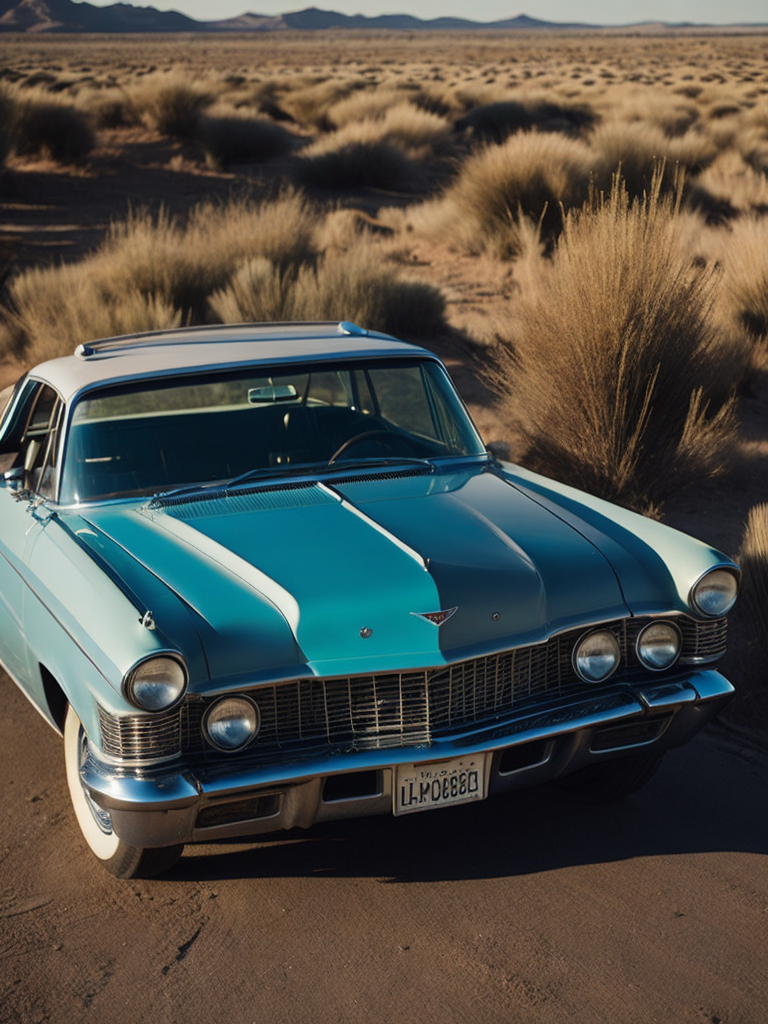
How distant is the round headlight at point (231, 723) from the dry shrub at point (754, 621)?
267cm

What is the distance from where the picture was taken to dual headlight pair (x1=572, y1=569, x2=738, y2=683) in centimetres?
367

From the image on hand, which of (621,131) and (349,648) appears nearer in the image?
(349,648)

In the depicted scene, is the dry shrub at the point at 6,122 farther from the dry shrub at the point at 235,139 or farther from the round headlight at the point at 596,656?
the round headlight at the point at 596,656

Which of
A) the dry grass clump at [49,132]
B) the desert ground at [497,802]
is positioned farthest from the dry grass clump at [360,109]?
the desert ground at [497,802]

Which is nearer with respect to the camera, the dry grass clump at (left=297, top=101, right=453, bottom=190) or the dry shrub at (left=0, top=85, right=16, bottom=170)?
the dry shrub at (left=0, top=85, right=16, bottom=170)

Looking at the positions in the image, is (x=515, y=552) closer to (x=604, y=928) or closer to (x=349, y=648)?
(x=349, y=648)

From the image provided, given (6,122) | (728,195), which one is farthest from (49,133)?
(728,195)

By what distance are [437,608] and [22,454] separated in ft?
8.12

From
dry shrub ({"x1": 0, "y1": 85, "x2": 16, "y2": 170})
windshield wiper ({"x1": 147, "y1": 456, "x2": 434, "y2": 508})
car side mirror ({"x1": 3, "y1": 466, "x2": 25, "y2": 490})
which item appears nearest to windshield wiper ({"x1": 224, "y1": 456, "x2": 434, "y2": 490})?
windshield wiper ({"x1": 147, "y1": 456, "x2": 434, "y2": 508})

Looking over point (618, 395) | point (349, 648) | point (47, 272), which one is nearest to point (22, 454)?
point (349, 648)

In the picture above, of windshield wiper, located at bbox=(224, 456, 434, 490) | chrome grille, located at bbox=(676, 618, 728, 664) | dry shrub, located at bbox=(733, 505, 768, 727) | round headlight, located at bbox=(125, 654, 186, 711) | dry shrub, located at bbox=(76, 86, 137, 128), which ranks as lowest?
dry shrub, located at bbox=(76, 86, 137, 128)

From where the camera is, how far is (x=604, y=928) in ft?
11.2

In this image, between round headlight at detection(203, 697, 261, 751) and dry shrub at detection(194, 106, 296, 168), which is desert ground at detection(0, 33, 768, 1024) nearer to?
round headlight at detection(203, 697, 261, 751)

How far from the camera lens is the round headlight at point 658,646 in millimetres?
3775
